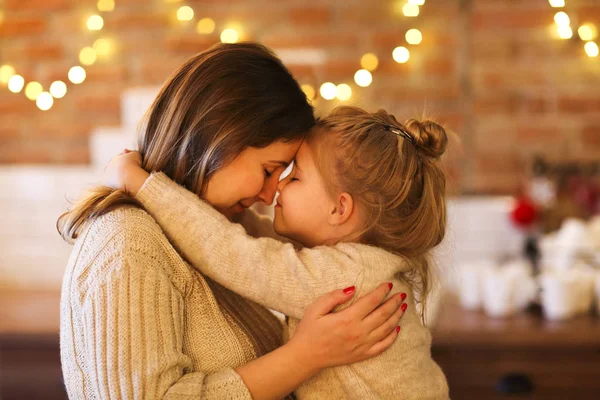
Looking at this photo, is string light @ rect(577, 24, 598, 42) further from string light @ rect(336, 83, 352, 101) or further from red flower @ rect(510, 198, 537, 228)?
string light @ rect(336, 83, 352, 101)

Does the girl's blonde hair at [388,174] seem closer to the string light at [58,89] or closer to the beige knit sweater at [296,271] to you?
the beige knit sweater at [296,271]

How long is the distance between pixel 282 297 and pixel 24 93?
2.13 m

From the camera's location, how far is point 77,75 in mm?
2900

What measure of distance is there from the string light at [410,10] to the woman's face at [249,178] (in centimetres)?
152

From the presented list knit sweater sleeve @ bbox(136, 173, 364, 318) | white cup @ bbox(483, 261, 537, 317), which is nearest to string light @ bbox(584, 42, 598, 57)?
white cup @ bbox(483, 261, 537, 317)

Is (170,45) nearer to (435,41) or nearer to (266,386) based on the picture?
(435,41)

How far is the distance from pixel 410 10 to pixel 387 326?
174 cm

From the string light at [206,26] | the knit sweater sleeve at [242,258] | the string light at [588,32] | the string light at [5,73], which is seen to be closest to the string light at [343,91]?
the string light at [206,26]

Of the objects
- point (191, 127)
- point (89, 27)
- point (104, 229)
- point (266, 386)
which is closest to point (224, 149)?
point (191, 127)

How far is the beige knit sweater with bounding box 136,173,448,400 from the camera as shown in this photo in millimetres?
1240

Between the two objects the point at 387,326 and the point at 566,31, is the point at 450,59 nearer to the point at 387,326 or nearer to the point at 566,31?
the point at 566,31

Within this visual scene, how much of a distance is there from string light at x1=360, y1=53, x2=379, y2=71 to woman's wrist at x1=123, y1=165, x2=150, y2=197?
5.37 ft

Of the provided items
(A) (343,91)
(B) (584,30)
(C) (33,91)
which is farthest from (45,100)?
(B) (584,30)

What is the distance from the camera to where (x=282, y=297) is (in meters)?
1.28
